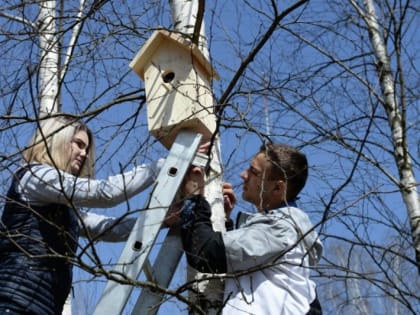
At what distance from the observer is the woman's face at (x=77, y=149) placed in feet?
9.94

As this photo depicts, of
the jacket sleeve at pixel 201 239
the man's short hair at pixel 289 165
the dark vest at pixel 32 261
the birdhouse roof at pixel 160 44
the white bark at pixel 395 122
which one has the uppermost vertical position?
the white bark at pixel 395 122

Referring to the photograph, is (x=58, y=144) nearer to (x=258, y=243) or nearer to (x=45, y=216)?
(x=45, y=216)

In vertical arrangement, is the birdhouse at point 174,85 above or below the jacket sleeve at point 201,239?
above

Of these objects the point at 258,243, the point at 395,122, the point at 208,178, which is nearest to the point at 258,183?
the point at 208,178

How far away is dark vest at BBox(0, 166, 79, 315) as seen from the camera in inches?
104

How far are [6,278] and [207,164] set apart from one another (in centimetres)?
81


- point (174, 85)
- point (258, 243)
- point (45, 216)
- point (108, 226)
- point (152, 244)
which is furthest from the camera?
point (108, 226)

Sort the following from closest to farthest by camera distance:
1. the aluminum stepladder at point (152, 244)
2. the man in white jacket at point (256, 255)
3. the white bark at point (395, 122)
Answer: the aluminum stepladder at point (152, 244) → the man in white jacket at point (256, 255) → the white bark at point (395, 122)

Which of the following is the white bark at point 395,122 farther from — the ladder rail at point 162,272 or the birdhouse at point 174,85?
the ladder rail at point 162,272

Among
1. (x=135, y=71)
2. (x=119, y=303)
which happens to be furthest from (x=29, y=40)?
(x=119, y=303)

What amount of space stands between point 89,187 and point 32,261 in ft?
1.04

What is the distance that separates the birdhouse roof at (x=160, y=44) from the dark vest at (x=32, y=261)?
2.10 feet

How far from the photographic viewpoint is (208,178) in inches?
115

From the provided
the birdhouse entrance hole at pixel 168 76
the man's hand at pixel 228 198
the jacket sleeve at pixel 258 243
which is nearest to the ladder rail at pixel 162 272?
the jacket sleeve at pixel 258 243
